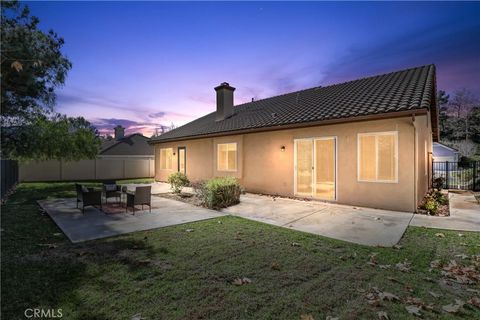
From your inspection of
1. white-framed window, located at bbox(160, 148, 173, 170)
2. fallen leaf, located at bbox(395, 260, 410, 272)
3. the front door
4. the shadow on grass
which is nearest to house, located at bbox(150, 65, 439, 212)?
the front door

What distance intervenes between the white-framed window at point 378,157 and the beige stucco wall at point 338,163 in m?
0.13

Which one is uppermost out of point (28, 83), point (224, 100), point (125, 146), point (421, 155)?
point (224, 100)

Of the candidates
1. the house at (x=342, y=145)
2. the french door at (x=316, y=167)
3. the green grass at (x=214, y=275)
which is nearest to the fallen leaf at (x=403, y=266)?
the green grass at (x=214, y=275)

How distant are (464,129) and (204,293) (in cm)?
5206

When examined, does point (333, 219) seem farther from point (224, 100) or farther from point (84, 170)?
point (84, 170)

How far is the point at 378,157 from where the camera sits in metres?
8.33

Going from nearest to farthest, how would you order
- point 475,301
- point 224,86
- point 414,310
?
point 414,310
point 475,301
point 224,86

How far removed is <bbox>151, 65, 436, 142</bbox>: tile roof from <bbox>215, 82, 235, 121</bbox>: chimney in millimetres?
2685

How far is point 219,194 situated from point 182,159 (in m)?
8.87

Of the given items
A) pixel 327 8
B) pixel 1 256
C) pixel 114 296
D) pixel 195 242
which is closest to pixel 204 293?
pixel 114 296

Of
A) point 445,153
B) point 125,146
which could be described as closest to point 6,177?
point 125,146

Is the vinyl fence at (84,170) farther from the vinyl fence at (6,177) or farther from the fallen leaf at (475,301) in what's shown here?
the fallen leaf at (475,301)

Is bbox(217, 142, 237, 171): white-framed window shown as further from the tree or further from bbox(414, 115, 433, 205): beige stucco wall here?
bbox(414, 115, 433, 205): beige stucco wall

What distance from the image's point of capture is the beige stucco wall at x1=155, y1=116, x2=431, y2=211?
7.83 metres
